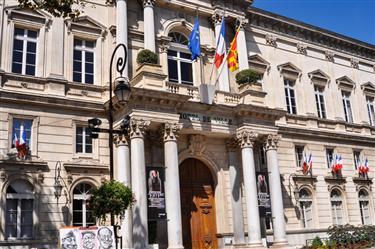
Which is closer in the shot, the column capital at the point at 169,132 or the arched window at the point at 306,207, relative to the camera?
the column capital at the point at 169,132

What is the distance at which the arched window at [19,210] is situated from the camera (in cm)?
1739

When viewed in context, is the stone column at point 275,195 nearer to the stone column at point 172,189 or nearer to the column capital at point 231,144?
the column capital at point 231,144

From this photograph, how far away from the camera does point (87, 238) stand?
1165cm

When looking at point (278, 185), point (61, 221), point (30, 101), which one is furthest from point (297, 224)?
point (30, 101)

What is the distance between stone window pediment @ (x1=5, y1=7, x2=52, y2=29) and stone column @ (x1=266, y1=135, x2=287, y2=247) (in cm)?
1213

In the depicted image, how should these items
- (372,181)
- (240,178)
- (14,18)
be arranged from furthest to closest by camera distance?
(372,181) → (240,178) → (14,18)

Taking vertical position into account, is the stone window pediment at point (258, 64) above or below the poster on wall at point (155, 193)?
above

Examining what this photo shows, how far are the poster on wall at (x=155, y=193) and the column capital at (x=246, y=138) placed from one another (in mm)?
4709

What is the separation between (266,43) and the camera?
2795 centimetres

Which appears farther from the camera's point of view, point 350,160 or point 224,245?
point 350,160

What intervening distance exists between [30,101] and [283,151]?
14.3 metres

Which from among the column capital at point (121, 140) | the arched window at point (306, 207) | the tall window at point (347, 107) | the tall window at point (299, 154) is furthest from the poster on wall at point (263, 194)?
the tall window at point (347, 107)

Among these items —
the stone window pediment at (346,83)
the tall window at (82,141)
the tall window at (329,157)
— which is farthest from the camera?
the stone window pediment at (346,83)

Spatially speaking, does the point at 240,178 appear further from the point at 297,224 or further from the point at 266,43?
the point at 266,43
